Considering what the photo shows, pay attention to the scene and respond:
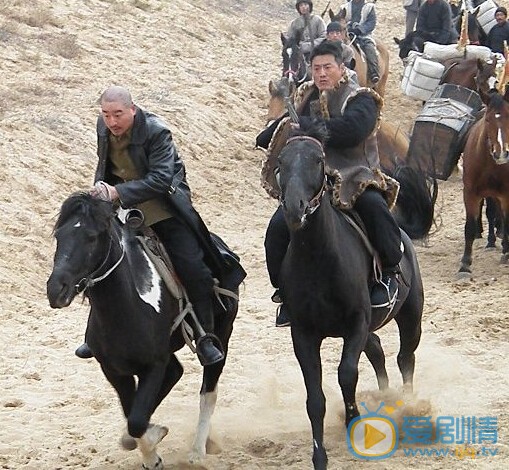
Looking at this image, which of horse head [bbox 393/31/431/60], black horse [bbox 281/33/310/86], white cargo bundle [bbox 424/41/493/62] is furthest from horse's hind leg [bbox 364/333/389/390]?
horse head [bbox 393/31/431/60]

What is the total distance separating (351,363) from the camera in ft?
21.1

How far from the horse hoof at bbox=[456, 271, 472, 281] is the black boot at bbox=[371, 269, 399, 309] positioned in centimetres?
506

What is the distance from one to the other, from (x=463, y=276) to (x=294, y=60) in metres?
7.75

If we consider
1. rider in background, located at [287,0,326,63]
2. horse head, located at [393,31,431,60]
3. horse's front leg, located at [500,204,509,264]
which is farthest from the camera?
horse head, located at [393,31,431,60]

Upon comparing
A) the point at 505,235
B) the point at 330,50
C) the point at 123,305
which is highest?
the point at 330,50

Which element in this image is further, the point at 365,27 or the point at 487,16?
the point at 365,27

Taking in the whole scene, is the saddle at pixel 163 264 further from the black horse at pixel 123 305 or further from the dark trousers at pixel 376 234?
the dark trousers at pixel 376 234

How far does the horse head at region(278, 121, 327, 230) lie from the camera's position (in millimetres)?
5828

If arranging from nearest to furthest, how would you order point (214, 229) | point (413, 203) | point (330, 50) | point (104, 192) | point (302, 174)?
point (302, 174)
point (104, 192)
point (330, 50)
point (413, 203)
point (214, 229)

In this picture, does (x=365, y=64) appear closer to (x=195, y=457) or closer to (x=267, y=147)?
(x=267, y=147)

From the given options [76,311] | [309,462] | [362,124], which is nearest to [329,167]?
[362,124]

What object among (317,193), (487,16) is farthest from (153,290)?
(487,16)

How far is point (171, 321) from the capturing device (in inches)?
266

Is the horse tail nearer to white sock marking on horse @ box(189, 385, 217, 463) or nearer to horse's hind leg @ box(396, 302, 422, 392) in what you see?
horse's hind leg @ box(396, 302, 422, 392)
